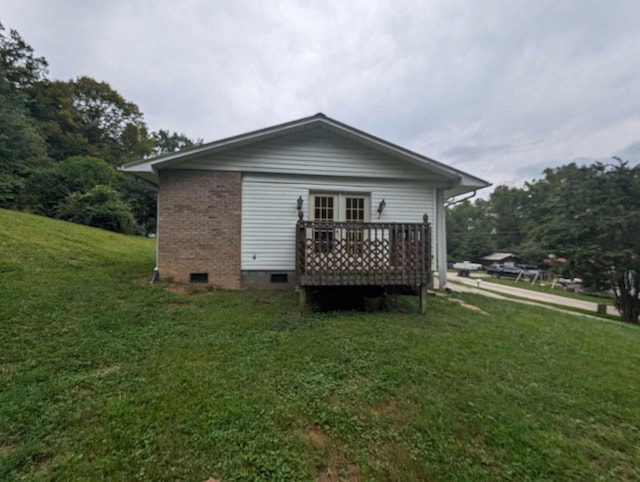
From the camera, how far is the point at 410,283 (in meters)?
5.40

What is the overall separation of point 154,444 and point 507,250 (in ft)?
180

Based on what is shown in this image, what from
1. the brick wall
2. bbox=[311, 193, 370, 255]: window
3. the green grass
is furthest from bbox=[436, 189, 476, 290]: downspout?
the brick wall

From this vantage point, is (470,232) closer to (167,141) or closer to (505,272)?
(505,272)

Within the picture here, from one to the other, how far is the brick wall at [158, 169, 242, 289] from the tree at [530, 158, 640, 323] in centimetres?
1312

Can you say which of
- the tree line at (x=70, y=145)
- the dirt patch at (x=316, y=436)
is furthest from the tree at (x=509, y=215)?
the tree line at (x=70, y=145)

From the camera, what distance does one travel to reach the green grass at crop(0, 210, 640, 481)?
71.8 inches

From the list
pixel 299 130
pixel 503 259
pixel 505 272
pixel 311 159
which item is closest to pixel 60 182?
pixel 299 130

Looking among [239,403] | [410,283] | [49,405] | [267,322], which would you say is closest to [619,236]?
[410,283]

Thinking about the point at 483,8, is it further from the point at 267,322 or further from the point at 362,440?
the point at 362,440

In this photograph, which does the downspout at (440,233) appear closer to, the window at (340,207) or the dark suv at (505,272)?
the window at (340,207)

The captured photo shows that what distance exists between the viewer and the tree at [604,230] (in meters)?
9.90

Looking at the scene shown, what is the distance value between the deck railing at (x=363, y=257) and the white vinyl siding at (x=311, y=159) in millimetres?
2481

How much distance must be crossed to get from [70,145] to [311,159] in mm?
31543

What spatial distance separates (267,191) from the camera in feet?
23.2
